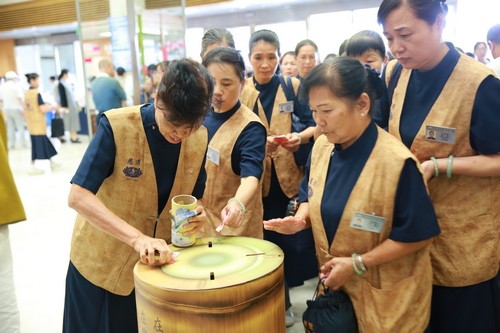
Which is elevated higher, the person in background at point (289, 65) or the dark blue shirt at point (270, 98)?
the person in background at point (289, 65)

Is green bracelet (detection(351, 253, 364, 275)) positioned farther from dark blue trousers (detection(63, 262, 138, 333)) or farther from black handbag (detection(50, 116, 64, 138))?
black handbag (detection(50, 116, 64, 138))

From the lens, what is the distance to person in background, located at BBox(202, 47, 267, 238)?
1984 mm

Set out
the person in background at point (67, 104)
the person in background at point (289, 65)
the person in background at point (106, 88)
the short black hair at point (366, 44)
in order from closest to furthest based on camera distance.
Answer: the short black hair at point (366, 44), the person in background at point (289, 65), the person in background at point (106, 88), the person in background at point (67, 104)

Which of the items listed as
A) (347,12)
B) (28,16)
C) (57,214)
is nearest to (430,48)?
(57,214)

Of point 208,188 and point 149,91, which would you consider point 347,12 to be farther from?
point 208,188

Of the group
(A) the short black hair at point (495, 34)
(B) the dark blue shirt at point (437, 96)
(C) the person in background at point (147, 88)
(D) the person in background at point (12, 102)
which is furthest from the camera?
(D) the person in background at point (12, 102)

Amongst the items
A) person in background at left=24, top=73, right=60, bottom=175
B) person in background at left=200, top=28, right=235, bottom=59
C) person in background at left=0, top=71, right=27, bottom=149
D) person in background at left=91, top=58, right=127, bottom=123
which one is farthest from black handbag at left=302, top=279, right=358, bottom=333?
person in background at left=0, top=71, right=27, bottom=149

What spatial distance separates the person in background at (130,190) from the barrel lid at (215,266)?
6 centimetres

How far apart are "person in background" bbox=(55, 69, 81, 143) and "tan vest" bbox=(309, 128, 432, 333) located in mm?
10981

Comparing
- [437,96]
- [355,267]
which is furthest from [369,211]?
[437,96]

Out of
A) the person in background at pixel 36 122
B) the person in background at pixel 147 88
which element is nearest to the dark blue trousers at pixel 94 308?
the person in background at pixel 147 88

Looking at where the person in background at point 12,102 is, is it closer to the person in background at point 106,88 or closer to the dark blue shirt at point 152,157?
the person in background at point 106,88

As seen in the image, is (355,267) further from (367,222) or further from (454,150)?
(454,150)

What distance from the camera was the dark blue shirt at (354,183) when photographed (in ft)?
4.45
